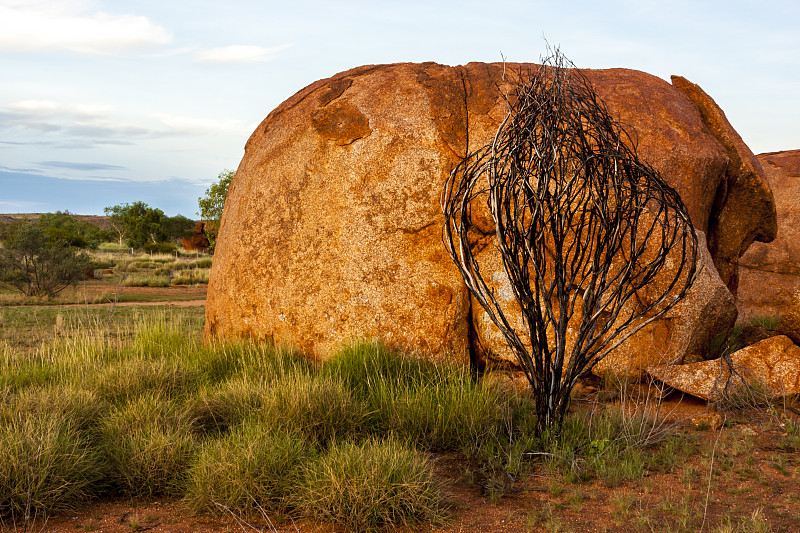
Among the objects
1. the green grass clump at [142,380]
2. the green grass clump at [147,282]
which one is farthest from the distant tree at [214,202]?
the green grass clump at [142,380]

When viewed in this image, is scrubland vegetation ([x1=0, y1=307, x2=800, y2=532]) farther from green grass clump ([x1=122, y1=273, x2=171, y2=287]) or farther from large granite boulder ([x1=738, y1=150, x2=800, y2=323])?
green grass clump ([x1=122, y1=273, x2=171, y2=287])

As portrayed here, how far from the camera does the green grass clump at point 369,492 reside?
3.33 metres

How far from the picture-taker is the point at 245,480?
3500 mm

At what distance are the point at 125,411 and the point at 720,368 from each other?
463 cm

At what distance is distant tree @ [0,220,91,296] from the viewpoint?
55.6ft

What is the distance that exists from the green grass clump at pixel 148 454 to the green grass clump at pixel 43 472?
0.13m

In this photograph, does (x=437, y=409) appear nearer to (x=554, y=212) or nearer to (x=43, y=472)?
(x=554, y=212)

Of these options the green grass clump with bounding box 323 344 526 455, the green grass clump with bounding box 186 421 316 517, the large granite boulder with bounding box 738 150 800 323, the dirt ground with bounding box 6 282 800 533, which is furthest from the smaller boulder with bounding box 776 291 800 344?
the green grass clump with bounding box 186 421 316 517

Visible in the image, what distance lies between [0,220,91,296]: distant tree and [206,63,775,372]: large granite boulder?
12.8 meters

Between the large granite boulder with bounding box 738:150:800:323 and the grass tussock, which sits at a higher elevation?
the large granite boulder with bounding box 738:150:800:323

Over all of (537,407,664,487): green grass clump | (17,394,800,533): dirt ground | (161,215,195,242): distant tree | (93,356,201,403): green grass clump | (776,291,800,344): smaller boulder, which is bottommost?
(17,394,800,533): dirt ground

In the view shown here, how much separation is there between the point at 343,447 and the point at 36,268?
16.3 m

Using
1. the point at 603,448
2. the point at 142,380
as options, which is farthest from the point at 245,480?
the point at 603,448

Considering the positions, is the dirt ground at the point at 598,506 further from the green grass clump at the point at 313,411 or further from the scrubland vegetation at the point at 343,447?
the green grass clump at the point at 313,411
